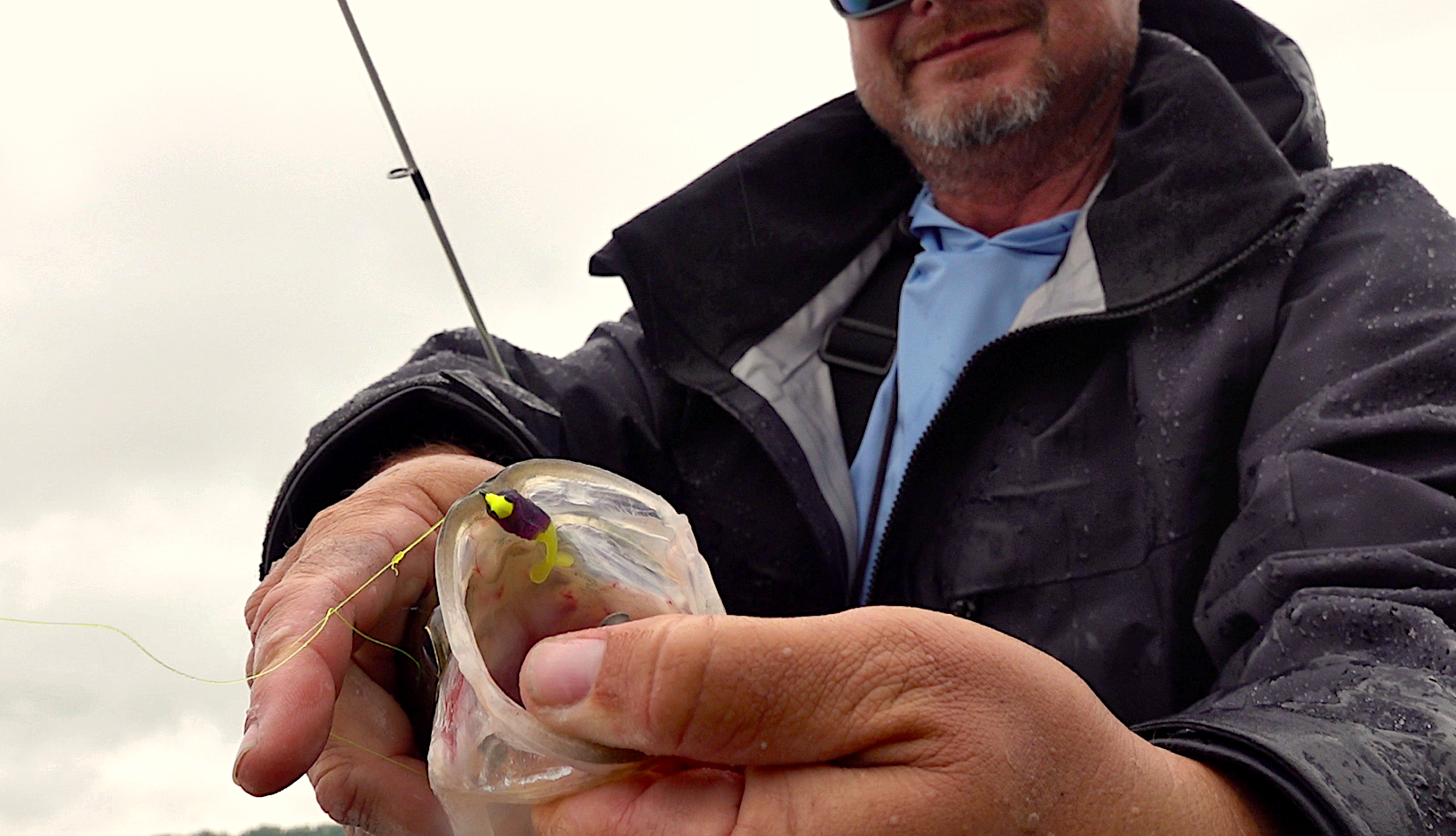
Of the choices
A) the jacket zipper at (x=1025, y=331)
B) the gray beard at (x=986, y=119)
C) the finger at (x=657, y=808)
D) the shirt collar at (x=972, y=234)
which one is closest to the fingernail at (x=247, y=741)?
the finger at (x=657, y=808)

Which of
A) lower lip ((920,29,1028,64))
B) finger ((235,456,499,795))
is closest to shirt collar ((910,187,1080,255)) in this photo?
lower lip ((920,29,1028,64))

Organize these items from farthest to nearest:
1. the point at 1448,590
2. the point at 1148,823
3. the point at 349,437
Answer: the point at 349,437 < the point at 1448,590 < the point at 1148,823

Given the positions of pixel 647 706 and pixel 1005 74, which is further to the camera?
pixel 1005 74

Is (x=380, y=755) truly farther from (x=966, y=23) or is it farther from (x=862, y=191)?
(x=966, y=23)

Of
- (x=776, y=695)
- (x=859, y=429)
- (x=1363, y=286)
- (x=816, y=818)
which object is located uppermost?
(x=776, y=695)

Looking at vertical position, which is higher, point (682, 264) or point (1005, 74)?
point (1005, 74)

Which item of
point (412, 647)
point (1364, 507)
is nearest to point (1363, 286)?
point (1364, 507)

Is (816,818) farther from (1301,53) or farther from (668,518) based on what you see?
(1301,53)

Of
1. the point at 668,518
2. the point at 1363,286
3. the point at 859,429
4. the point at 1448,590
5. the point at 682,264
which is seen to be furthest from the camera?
the point at 682,264
